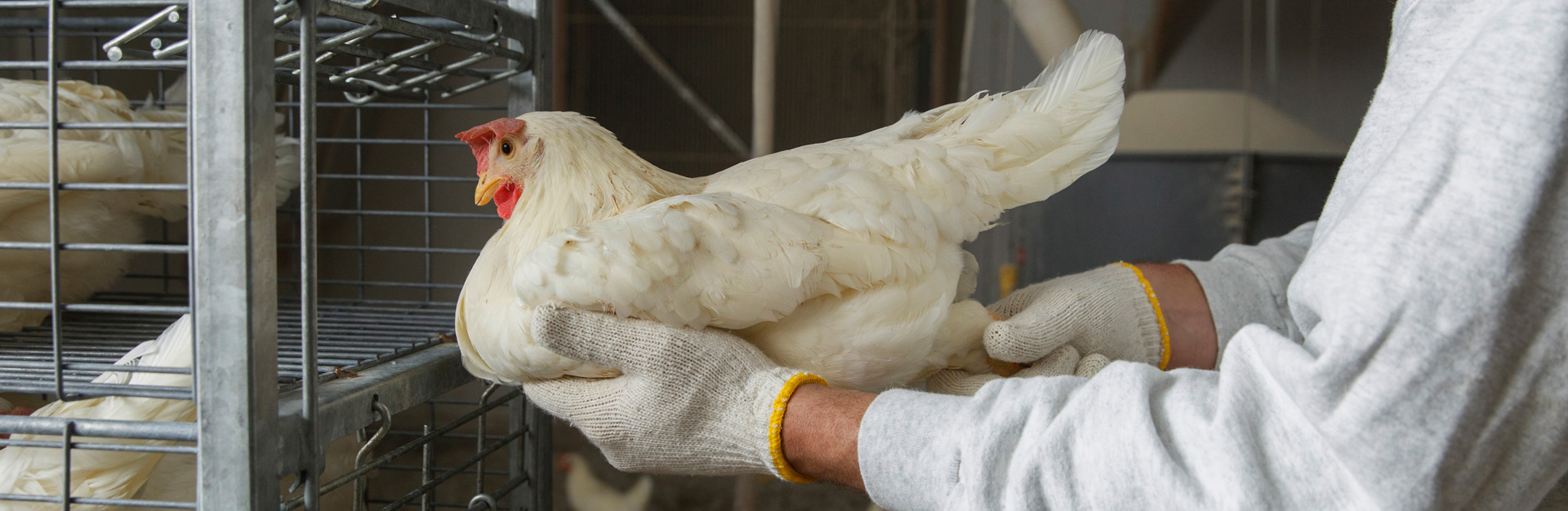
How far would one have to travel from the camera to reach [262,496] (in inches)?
24.8

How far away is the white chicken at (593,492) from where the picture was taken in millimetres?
2182

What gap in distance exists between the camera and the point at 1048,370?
0.96 meters

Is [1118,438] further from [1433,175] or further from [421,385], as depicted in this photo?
[421,385]

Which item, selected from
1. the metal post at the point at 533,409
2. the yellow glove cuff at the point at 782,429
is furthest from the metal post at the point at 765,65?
the yellow glove cuff at the point at 782,429

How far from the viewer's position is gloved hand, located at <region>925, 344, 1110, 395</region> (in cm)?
97

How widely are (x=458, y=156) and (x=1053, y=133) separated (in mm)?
1602

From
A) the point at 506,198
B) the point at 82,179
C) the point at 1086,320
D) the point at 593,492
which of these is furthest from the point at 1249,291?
the point at 593,492

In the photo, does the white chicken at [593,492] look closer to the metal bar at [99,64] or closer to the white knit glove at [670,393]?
the white knit glove at [670,393]

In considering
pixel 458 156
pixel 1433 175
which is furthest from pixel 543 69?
pixel 458 156

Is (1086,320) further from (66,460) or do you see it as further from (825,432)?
(66,460)

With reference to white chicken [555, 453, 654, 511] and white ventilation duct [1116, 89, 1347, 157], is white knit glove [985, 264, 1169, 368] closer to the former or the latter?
white ventilation duct [1116, 89, 1347, 157]

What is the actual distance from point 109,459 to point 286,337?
25 cm

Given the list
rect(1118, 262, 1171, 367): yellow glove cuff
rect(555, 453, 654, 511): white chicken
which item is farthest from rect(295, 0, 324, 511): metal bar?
rect(555, 453, 654, 511): white chicken

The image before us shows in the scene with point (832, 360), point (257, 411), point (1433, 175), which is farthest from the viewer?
point (832, 360)
